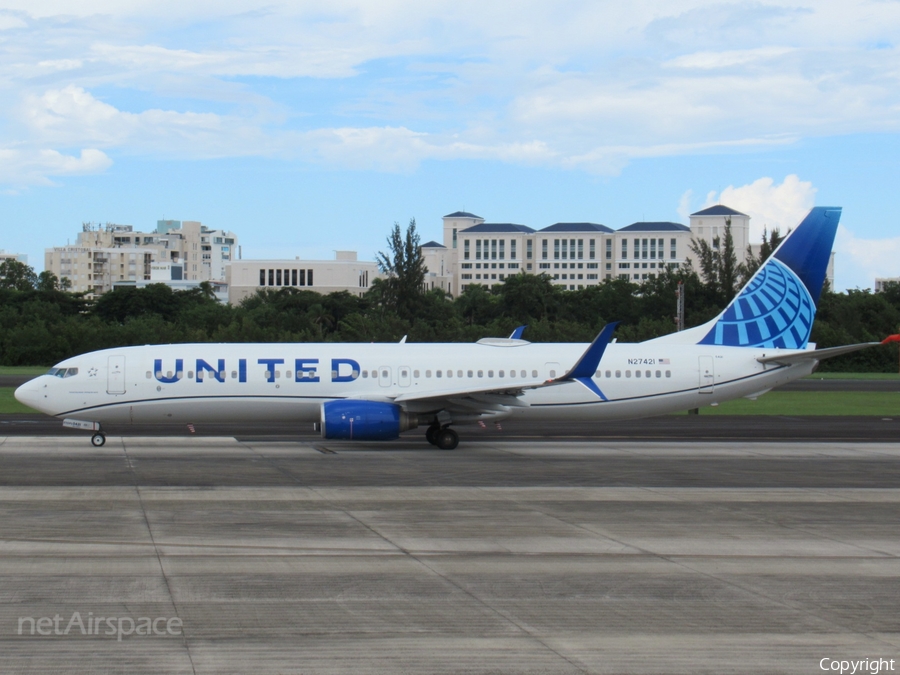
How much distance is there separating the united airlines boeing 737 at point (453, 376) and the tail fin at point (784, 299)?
5 cm

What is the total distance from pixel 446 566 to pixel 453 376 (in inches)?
678

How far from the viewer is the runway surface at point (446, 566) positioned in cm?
1012

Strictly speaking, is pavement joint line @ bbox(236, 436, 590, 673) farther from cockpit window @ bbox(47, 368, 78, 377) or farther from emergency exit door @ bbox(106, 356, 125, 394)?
cockpit window @ bbox(47, 368, 78, 377)

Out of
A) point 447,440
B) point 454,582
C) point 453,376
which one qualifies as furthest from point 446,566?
point 453,376

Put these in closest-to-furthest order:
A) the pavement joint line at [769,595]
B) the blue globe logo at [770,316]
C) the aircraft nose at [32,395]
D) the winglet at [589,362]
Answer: the pavement joint line at [769,595] → the winglet at [589,362] → the aircraft nose at [32,395] → the blue globe logo at [770,316]

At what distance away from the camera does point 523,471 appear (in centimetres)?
2480

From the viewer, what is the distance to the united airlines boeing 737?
29.3 metres

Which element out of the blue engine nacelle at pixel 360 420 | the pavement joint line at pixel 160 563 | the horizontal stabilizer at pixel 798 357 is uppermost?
the horizontal stabilizer at pixel 798 357

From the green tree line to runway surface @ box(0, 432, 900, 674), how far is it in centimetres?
3730

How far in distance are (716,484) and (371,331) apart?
61.3 metres

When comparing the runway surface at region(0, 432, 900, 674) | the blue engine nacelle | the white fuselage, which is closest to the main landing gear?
the white fuselage

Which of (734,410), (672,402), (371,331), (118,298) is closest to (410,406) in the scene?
(672,402)

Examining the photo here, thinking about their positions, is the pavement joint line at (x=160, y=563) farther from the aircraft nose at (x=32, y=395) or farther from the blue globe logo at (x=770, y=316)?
the blue globe logo at (x=770, y=316)

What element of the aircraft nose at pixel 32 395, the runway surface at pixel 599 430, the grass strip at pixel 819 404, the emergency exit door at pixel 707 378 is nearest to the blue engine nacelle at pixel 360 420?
the runway surface at pixel 599 430
